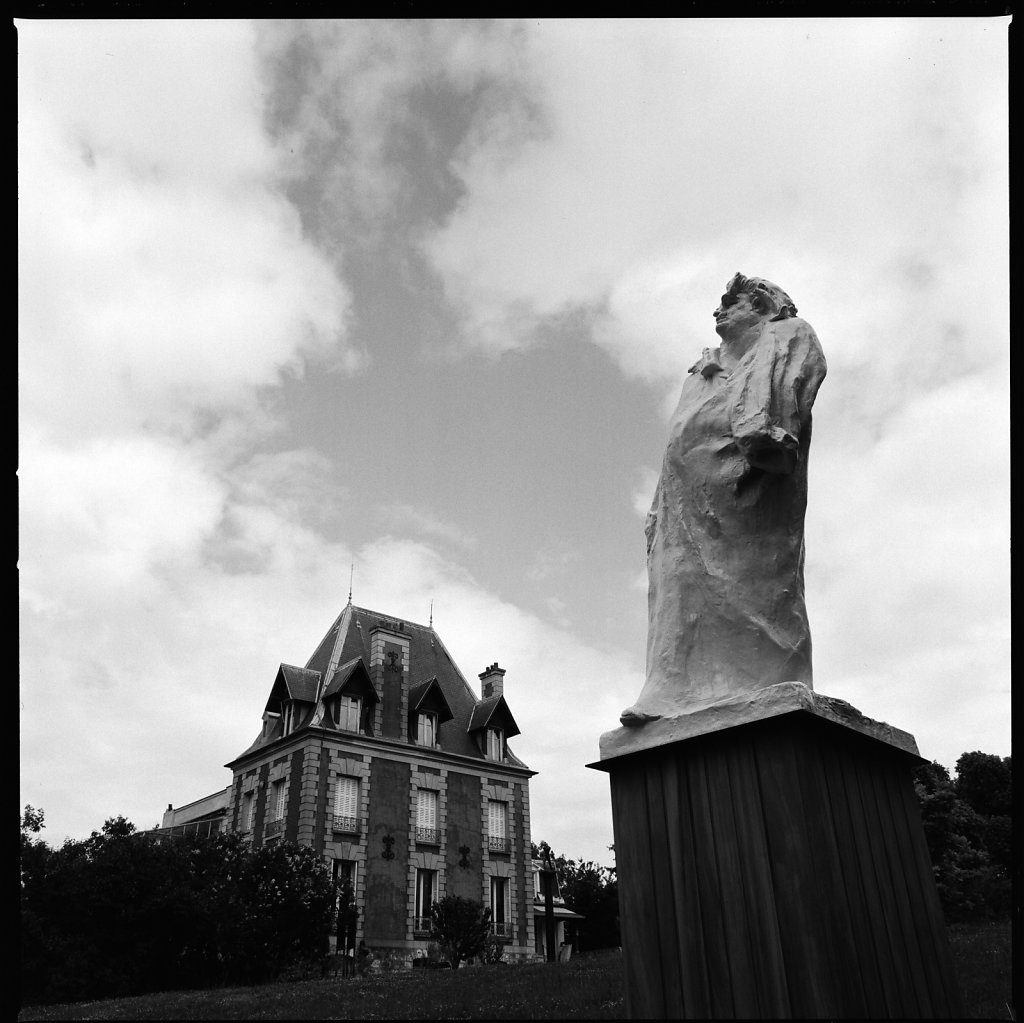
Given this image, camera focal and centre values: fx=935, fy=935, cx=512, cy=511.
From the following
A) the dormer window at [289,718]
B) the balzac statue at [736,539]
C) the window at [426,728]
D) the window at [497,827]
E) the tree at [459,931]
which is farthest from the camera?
the window at [426,728]

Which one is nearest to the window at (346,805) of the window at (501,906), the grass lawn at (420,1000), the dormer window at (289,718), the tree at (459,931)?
the dormer window at (289,718)

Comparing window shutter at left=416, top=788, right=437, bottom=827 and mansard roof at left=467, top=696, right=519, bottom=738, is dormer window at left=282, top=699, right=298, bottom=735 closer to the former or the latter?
window shutter at left=416, top=788, right=437, bottom=827

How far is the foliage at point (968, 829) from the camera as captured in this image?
31.1 meters

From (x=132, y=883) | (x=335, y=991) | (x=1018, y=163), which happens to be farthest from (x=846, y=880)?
(x=132, y=883)

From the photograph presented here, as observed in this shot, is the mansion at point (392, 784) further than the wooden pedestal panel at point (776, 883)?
Yes

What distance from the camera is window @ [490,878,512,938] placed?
120 feet

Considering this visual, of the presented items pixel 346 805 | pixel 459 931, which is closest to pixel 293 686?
pixel 346 805

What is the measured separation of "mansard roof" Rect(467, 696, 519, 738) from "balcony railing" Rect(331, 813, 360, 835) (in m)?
7.69

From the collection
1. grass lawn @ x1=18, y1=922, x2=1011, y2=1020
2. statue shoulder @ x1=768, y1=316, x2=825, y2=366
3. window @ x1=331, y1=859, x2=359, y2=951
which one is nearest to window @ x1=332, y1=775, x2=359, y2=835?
window @ x1=331, y1=859, x2=359, y2=951

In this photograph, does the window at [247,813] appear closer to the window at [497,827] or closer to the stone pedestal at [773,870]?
the window at [497,827]

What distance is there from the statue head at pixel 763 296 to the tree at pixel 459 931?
71.2 feet

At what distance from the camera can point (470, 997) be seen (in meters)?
9.99

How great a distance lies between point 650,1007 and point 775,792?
4.05ft
